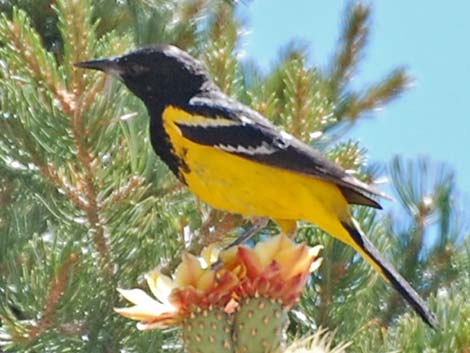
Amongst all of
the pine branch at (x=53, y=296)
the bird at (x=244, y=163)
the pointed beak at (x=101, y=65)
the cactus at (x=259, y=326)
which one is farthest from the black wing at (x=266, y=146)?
the cactus at (x=259, y=326)

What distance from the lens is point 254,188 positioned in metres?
1.80

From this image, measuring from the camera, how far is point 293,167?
182 cm

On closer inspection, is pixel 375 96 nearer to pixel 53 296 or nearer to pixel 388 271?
pixel 388 271

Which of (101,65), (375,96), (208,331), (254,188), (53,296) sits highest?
(375,96)

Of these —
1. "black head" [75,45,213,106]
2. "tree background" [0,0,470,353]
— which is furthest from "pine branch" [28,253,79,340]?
"black head" [75,45,213,106]

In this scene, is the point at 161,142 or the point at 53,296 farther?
the point at 161,142

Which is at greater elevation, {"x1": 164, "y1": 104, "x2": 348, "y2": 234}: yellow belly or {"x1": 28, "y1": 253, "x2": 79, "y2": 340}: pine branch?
{"x1": 164, "y1": 104, "x2": 348, "y2": 234}: yellow belly

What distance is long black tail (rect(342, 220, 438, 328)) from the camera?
1.69 m

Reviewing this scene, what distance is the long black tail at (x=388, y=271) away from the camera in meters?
1.69

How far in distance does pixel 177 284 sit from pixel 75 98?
480 millimetres

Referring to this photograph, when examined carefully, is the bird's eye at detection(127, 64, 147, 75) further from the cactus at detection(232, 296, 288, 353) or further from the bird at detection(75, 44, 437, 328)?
the cactus at detection(232, 296, 288, 353)

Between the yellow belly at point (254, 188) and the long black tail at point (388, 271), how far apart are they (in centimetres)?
3

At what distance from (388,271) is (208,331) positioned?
559mm

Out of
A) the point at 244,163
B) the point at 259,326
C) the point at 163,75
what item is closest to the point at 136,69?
the point at 163,75
